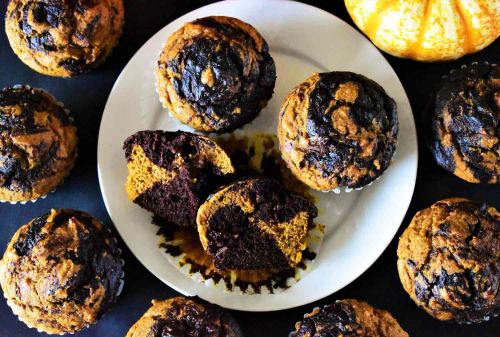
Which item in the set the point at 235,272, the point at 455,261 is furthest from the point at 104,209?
the point at 455,261

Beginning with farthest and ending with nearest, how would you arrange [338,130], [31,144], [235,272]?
[235,272] < [31,144] < [338,130]

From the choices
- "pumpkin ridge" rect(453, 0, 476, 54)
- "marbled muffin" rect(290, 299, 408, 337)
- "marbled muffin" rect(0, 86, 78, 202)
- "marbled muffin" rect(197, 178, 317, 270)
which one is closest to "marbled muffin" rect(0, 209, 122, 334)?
"marbled muffin" rect(0, 86, 78, 202)

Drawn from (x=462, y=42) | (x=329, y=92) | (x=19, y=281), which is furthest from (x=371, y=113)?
(x=19, y=281)

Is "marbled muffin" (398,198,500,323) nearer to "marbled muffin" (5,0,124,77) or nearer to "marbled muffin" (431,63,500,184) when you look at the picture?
"marbled muffin" (431,63,500,184)

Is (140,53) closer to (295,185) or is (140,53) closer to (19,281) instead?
(295,185)

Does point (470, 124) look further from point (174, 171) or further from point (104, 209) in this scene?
point (104, 209)

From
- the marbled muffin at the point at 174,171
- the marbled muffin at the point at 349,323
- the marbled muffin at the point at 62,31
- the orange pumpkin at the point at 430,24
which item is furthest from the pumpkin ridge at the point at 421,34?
the marbled muffin at the point at 62,31
